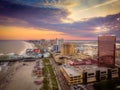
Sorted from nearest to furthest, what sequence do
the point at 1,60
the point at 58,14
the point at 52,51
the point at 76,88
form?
1. the point at 76,88
2. the point at 1,60
3. the point at 58,14
4. the point at 52,51

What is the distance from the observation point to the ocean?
178 inches

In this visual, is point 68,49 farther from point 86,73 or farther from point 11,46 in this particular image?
point 11,46

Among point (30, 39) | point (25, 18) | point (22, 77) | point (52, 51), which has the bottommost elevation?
point (22, 77)

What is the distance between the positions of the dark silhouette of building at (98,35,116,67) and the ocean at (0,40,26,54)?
2.90 m

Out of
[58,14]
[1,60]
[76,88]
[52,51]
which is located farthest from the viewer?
[52,51]

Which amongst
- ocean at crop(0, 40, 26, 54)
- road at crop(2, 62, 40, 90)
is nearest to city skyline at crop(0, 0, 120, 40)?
ocean at crop(0, 40, 26, 54)

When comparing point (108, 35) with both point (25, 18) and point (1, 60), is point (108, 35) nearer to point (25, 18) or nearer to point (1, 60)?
point (25, 18)

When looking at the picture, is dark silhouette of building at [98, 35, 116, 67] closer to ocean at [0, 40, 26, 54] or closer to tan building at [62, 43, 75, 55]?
tan building at [62, 43, 75, 55]

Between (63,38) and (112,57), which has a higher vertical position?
(63,38)

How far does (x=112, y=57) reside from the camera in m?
5.21

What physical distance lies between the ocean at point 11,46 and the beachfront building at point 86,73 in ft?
5.27

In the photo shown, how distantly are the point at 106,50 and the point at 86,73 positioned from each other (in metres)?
1.49

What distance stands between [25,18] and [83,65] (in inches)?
103

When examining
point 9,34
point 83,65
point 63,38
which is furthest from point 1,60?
point 83,65
